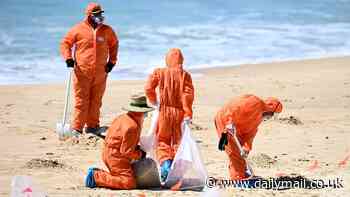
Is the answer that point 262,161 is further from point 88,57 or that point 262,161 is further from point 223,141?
point 88,57

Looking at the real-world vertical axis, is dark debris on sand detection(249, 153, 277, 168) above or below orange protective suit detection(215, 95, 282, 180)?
below

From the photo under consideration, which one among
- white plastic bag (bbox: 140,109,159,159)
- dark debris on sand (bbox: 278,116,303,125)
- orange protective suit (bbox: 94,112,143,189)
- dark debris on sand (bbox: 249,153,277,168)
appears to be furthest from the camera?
dark debris on sand (bbox: 278,116,303,125)

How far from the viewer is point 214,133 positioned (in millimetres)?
12688

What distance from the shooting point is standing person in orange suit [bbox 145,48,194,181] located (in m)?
9.73

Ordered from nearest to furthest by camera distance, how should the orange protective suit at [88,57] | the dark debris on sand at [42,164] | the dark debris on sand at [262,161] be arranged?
1. the dark debris on sand at [42,164]
2. the dark debris on sand at [262,161]
3. the orange protective suit at [88,57]

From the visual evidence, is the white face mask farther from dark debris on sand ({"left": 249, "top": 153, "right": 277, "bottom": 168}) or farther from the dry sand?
dark debris on sand ({"left": 249, "top": 153, "right": 277, "bottom": 168})

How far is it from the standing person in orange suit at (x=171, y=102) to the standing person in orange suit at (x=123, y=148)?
23.5 inches

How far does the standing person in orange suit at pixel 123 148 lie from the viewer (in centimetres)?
893

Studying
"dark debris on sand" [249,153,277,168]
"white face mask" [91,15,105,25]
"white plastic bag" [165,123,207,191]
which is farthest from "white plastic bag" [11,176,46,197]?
"white face mask" [91,15,105,25]

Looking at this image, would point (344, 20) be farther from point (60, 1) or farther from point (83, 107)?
point (83, 107)

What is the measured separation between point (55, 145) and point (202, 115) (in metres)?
2.94

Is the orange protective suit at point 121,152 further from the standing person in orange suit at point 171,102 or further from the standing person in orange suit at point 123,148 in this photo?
the standing person in orange suit at point 171,102

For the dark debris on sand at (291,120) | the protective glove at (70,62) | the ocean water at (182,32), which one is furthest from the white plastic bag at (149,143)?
the ocean water at (182,32)

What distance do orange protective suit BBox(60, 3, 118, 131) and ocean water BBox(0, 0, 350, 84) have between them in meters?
6.58
